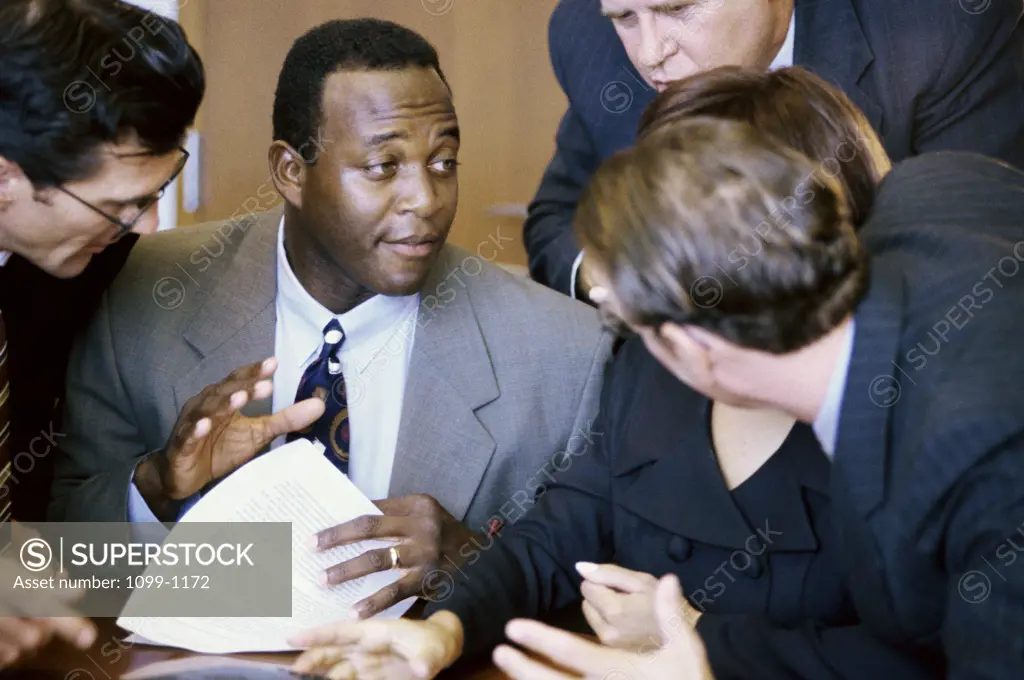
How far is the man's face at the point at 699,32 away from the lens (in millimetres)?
1675

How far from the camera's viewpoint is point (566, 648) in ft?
3.86

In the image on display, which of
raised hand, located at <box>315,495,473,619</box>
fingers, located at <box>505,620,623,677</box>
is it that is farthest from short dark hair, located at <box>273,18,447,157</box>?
fingers, located at <box>505,620,623,677</box>

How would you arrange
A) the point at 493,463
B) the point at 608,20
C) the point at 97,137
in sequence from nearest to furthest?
1. the point at 97,137
2. the point at 493,463
3. the point at 608,20

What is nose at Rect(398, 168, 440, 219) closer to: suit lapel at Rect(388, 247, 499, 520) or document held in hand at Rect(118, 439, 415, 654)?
suit lapel at Rect(388, 247, 499, 520)

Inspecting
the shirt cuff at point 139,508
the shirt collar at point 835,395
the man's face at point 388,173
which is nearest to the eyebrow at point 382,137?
the man's face at point 388,173

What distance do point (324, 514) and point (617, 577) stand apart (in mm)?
409

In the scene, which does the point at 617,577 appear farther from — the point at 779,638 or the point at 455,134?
the point at 455,134

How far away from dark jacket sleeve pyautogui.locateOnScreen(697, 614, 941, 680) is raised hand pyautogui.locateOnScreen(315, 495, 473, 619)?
42 centimetres

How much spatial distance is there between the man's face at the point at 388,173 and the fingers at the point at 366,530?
0.36 m

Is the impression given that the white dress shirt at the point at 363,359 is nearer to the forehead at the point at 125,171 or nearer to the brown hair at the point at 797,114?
the forehead at the point at 125,171

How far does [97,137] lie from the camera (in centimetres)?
142

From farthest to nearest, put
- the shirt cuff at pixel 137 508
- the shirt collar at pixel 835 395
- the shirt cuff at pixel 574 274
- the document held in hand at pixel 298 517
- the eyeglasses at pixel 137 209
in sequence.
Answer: the shirt cuff at pixel 574 274, the shirt cuff at pixel 137 508, the eyeglasses at pixel 137 209, the document held in hand at pixel 298 517, the shirt collar at pixel 835 395

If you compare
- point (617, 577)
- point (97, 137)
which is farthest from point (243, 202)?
point (617, 577)

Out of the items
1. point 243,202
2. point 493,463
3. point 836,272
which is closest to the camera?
point 836,272
